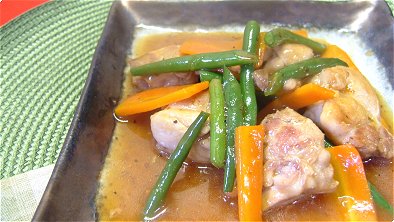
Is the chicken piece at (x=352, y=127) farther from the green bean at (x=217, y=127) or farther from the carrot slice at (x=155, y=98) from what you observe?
the carrot slice at (x=155, y=98)

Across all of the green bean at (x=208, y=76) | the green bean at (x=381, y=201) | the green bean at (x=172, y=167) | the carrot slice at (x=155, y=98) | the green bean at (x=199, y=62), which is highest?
the green bean at (x=199, y=62)

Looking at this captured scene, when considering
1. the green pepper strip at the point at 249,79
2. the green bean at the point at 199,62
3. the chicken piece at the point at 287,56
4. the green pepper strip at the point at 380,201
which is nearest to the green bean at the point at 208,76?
the green bean at the point at 199,62

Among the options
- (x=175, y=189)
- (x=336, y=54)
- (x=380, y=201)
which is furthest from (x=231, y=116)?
(x=336, y=54)

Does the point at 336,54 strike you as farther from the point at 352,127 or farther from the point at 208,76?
the point at 208,76

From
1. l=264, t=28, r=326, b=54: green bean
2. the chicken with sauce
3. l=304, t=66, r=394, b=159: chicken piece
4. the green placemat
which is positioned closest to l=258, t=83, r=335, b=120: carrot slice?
l=304, t=66, r=394, b=159: chicken piece

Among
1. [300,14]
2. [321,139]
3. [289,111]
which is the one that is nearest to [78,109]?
[289,111]

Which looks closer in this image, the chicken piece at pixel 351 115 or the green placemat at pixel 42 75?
the chicken piece at pixel 351 115

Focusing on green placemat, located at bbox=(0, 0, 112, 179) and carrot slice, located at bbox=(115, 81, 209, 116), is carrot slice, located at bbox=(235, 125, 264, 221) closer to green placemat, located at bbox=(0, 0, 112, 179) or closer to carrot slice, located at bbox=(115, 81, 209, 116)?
carrot slice, located at bbox=(115, 81, 209, 116)
